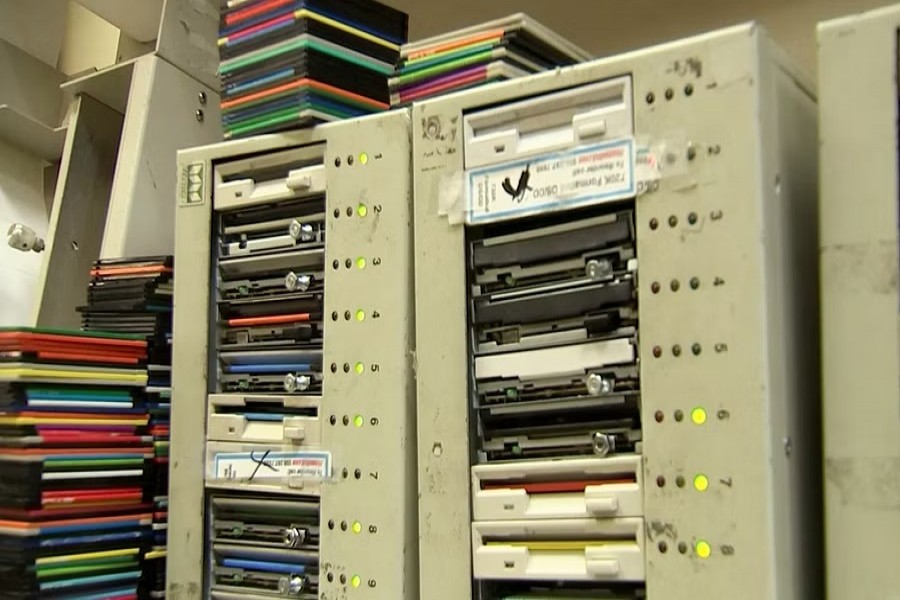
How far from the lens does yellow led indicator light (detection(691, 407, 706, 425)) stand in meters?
0.94

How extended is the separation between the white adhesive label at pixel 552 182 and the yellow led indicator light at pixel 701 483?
12.1 inches

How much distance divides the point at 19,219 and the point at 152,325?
30.2 inches

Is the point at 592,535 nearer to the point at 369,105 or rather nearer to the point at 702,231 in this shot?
the point at 702,231

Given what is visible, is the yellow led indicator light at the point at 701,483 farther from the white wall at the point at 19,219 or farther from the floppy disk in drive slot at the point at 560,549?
the white wall at the point at 19,219

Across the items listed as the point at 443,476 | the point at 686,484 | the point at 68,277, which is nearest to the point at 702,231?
the point at 686,484

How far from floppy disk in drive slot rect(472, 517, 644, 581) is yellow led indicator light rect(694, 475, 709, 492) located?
7 cm

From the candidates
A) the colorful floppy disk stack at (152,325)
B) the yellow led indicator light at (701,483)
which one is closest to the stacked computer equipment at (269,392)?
Result: the colorful floppy disk stack at (152,325)

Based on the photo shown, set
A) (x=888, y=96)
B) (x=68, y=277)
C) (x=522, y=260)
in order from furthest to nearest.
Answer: (x=68, y=277)
(x=522, y=260)
(x=888, y=96)

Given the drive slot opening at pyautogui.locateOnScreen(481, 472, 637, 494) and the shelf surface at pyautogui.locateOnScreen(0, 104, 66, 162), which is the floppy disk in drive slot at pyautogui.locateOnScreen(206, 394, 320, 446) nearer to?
the drive slot opening at pyautogui.locateOnScreen(481, 472, 637, 494)

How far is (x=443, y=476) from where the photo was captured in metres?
1.10

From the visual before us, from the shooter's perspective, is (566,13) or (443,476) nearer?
(443,476)

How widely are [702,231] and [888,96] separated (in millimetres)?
222

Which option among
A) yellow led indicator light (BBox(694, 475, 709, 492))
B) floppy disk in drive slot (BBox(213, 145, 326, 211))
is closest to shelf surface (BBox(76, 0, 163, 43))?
floppy disk in drive slot (BBox(213, 145, 326, 211))

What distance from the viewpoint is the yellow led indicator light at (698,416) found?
0.94 metres
